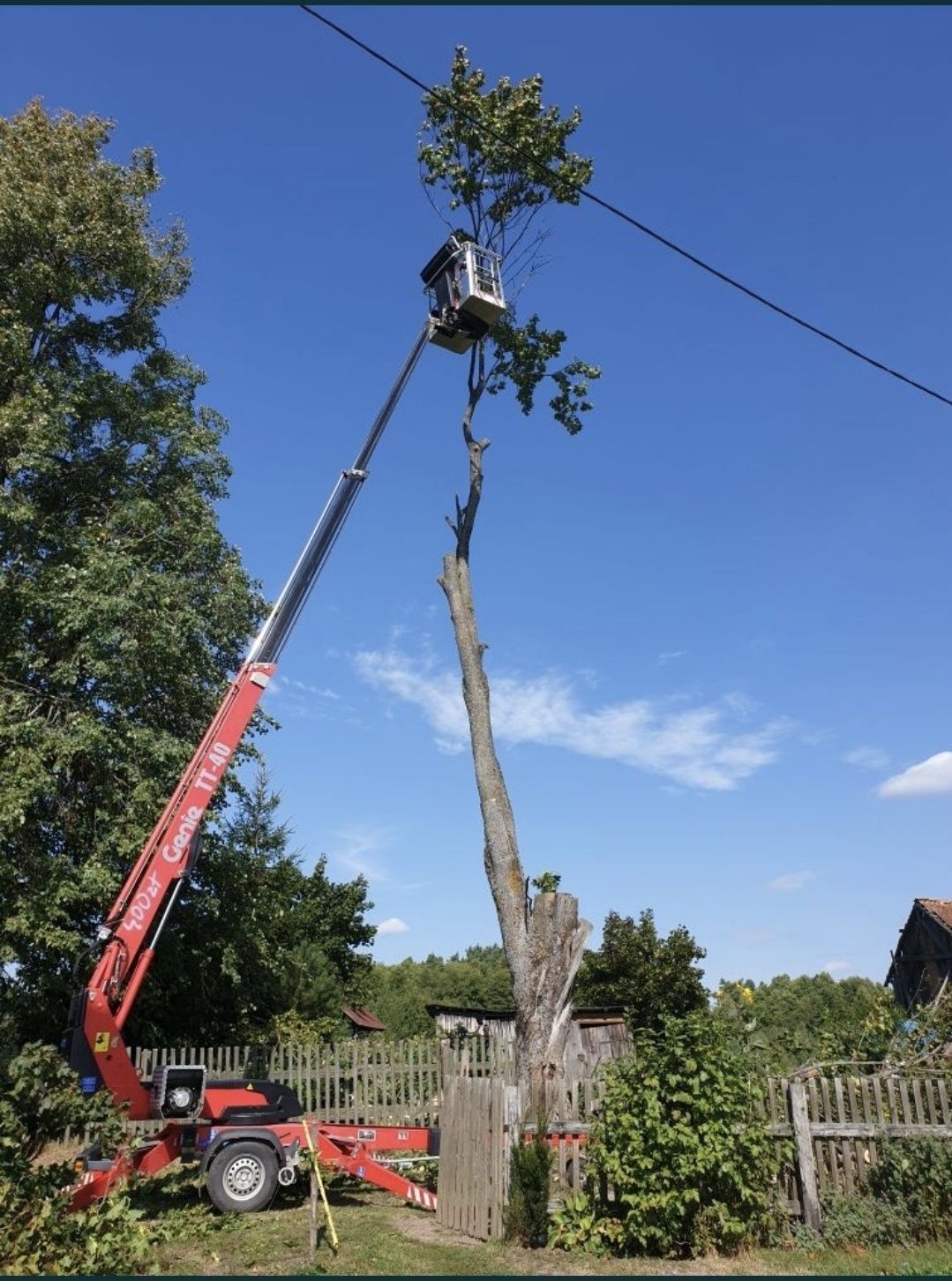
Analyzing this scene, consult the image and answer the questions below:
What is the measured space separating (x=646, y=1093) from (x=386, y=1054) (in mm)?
8334

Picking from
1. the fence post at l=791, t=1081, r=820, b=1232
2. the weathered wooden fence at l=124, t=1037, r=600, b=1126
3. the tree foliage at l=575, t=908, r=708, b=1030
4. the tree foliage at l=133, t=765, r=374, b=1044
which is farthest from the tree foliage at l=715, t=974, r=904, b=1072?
the tree foliage at l=575, t=908, r=708, b=1030

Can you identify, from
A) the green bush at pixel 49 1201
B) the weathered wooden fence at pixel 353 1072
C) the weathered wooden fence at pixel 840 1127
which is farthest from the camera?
the weathered wooden fence at pixel 353 1072

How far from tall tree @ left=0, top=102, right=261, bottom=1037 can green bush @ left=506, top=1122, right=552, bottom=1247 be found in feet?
30.3

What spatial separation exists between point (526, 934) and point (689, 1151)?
3983 millimetres

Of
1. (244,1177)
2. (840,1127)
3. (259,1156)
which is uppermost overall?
(840,1127)

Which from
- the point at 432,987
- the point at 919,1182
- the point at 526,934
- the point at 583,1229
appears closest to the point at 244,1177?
the point at 583,1229

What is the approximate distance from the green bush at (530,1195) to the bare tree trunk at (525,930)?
0.68m

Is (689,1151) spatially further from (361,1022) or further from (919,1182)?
(361,1022)

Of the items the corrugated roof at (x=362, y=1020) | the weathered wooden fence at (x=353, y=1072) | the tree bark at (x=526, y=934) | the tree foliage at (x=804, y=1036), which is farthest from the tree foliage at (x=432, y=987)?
the tree bark at (x=526, y=934)

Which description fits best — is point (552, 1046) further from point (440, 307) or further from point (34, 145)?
point (34, 145)

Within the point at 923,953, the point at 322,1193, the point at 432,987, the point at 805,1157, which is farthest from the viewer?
the point at 432,987

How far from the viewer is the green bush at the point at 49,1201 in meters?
6.67

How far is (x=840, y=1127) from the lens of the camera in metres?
8.80

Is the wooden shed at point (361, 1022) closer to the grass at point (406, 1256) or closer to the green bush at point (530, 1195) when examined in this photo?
the grass at point (406, 1256)
